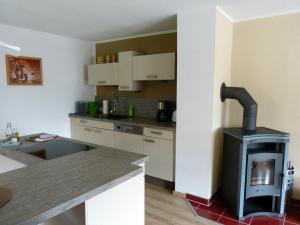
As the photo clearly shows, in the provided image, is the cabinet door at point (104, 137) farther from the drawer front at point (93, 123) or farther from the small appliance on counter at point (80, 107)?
the small appliance on counter at point (80, 107)

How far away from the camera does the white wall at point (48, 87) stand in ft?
10.5

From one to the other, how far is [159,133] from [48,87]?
2.02 metres

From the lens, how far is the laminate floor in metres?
2.36

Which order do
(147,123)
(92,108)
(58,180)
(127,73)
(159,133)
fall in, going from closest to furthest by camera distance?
(58,180), (159,133), (147,123), (127,73), (92,108)

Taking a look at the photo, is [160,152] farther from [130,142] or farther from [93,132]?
[93,132]

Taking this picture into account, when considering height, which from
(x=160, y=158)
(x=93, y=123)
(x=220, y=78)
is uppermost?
(x=220, y=78)

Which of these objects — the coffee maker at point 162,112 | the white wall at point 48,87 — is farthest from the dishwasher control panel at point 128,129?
the white wall at point 48,87

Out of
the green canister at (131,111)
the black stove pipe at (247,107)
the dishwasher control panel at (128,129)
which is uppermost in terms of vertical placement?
the black stove pipe at (247,107)

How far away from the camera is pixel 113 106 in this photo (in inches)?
165

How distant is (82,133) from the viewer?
12.9 feet

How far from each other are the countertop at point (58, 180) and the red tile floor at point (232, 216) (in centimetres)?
133

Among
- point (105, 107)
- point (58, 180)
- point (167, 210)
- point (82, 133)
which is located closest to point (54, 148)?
point (58, 180)

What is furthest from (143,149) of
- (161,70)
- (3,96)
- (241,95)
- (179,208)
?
Answer: (3,96)

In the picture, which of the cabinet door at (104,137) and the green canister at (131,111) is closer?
the cabinet door at (104,137)
